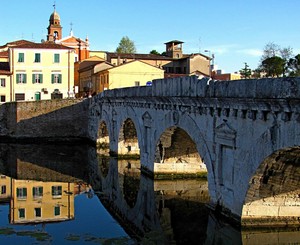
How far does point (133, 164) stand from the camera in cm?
3158

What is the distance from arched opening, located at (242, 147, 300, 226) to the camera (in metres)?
15.2

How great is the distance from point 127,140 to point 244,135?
19.3 m

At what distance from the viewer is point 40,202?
2317 centimetres

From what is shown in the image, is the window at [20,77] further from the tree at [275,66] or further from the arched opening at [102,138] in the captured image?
the tree at [275,66]

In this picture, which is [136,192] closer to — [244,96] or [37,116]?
[244,96]

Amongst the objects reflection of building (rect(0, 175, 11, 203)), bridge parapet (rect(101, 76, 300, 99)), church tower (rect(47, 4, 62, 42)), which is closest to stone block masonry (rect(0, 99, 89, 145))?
reflection of building (rect(0, 175, 11, 203))

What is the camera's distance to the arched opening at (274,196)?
49.8 feet

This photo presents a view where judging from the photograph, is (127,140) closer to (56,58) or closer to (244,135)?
(244,135)

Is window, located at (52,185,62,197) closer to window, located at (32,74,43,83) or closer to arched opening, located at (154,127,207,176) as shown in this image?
arched opening, located at (154,127,207,176)

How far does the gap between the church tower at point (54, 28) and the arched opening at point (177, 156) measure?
58.4 meters

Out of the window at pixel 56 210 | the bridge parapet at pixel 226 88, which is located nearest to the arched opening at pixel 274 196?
the bridge parapet at pixel 226 88

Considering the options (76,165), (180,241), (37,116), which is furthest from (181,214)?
(37,116)

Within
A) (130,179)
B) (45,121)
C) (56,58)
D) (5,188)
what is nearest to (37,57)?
(56,58)

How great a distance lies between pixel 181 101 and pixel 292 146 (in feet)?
27.1
